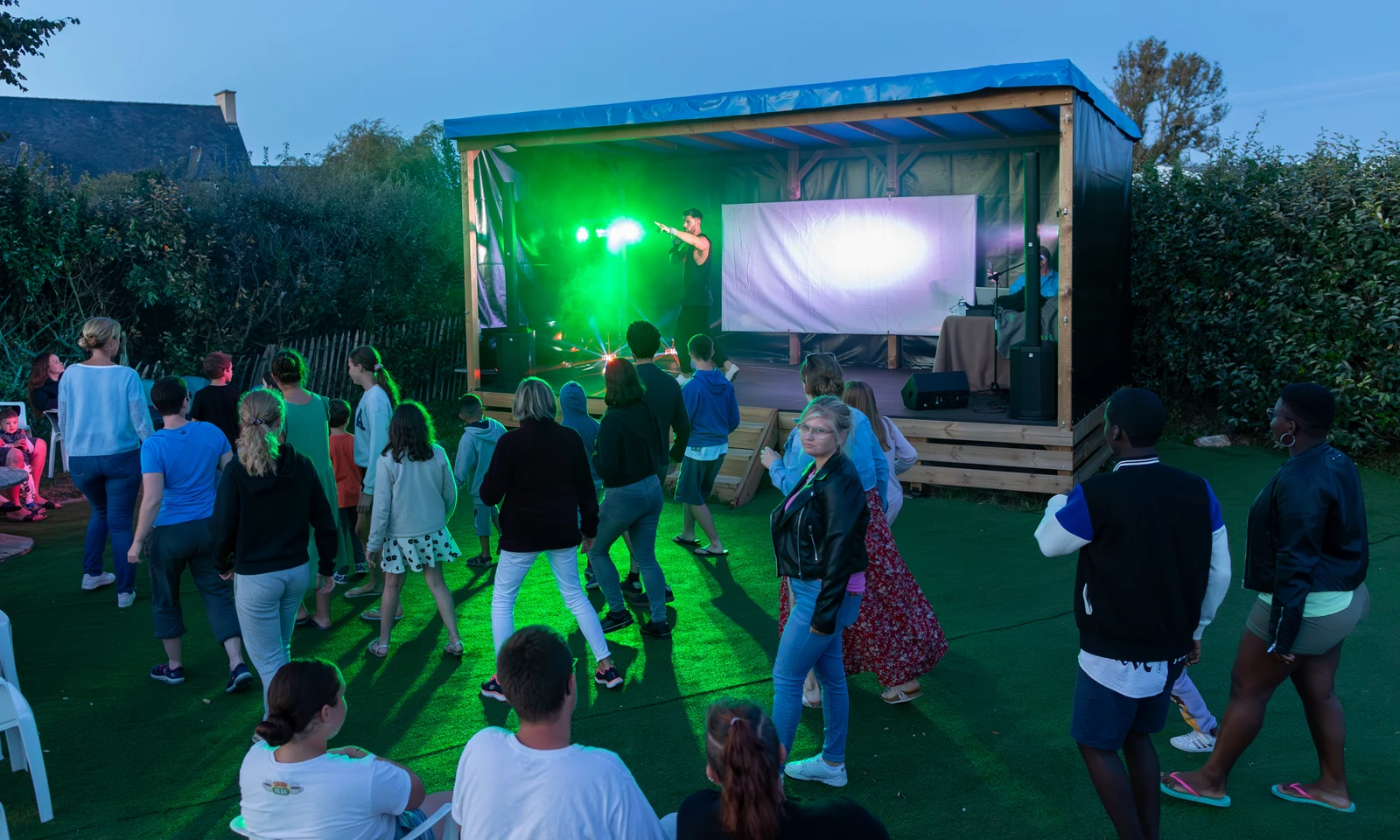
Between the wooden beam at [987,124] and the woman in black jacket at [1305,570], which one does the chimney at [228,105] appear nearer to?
the wooden beam at [987,124]

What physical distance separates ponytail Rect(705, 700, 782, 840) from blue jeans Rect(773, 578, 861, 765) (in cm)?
134

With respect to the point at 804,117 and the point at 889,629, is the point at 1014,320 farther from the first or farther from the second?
the point at 889,629

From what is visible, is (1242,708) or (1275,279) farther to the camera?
(1275,279)

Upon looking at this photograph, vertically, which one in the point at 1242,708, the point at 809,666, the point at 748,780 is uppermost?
the point at 748,780

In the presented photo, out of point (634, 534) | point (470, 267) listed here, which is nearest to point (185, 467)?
point (634, 534)

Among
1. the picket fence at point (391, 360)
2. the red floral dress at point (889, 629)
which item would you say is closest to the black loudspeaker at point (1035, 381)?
the red floral dress at point (889, 629)

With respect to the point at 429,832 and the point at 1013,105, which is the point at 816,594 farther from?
the point at 1013,105

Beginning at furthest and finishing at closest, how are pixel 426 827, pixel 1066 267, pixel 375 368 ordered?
pixel 1066 267 → pixel 375 368 → pixel 426 827

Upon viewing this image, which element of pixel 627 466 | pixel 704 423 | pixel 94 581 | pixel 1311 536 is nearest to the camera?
pixel 1311 536

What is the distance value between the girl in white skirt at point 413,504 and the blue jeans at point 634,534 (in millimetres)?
747

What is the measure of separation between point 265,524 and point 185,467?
841 millimetres

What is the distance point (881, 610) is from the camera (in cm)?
432

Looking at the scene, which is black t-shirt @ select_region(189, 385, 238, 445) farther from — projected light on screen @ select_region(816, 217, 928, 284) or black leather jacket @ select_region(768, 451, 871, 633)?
projected light on screen @ select_region(816, 217, 928, 284)

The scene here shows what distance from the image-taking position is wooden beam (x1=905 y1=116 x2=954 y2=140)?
35.0 feet
